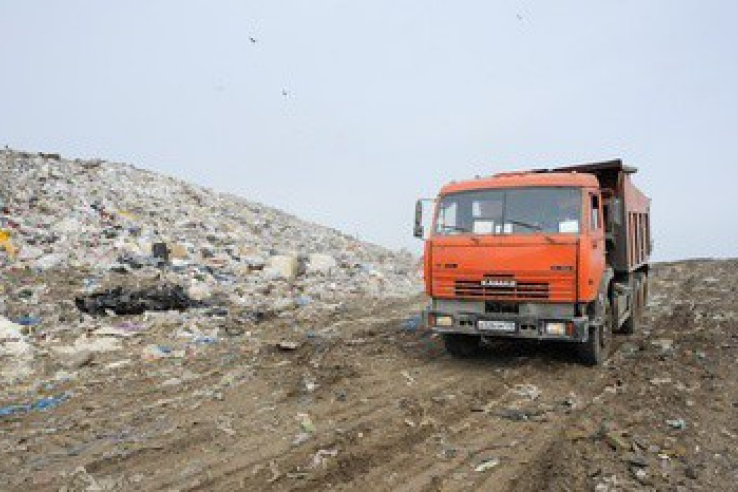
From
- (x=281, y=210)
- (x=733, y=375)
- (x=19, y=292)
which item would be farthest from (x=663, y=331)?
(x=281, y=210)

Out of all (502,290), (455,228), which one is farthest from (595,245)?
(455,228)

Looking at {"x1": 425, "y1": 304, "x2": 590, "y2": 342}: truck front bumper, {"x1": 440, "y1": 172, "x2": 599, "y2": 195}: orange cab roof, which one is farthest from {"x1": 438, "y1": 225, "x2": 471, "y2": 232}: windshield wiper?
{"x1": 425, "y1": 304, "x2": 590, "y2": 342}: truck front bumper

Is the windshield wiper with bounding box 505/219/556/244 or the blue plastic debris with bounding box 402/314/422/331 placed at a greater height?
the windshield wiper with bounding box 505/219/556/244

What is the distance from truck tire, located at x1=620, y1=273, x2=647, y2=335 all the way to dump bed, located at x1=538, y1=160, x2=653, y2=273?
0.60 meters

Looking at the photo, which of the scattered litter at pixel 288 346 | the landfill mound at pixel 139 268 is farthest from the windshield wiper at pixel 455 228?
the landfill mound at pixel 139 268

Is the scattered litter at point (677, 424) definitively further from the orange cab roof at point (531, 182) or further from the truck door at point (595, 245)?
the orange cab roof at point (531, 182)

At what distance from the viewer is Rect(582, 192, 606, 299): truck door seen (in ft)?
23.3

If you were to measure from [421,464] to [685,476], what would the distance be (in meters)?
1.99

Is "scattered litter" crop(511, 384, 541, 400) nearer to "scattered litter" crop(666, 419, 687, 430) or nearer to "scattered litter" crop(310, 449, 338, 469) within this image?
"scattered litter" crop(666, 419, 687, 430)

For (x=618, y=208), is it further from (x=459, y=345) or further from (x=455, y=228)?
(x=459, y=345)

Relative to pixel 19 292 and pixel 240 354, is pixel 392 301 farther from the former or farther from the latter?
pixel 19 292

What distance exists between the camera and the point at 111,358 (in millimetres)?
8406

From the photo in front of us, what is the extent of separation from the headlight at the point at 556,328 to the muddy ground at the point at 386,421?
60 centimetres

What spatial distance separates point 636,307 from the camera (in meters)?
11.0
